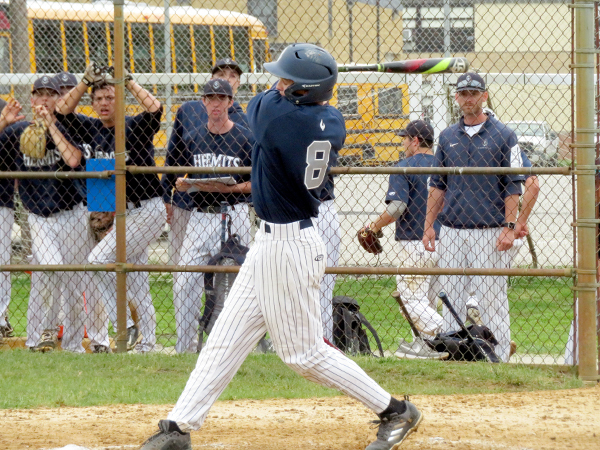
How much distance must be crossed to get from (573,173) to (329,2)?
3.02m

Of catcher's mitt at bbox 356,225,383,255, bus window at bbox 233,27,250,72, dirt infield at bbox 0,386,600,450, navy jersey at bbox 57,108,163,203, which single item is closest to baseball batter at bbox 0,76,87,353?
navy jersey at bbox 57,108,163,203

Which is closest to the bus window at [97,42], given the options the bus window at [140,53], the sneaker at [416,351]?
the bus window at [140,53]

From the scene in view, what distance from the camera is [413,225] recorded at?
262 inches

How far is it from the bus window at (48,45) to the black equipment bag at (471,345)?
739 centimetres

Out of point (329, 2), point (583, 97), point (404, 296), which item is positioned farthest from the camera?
point (329, 2)

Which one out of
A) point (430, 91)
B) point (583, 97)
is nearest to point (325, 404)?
point (583, 97)

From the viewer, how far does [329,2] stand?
286 inches

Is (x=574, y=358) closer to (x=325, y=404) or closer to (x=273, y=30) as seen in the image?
(x=325, y=404)

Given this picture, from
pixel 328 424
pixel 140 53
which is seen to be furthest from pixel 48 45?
pixel 328 424

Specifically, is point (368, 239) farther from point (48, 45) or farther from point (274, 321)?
point (48, 45)

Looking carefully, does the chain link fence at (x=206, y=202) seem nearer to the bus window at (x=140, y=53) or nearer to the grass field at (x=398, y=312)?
the grass field at (x=398, y=312)

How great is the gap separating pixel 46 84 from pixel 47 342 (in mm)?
1930


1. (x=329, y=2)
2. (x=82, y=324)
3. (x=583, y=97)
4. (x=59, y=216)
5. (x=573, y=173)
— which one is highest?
(x=329, y=2)

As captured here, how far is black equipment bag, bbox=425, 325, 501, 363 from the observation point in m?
5.63
